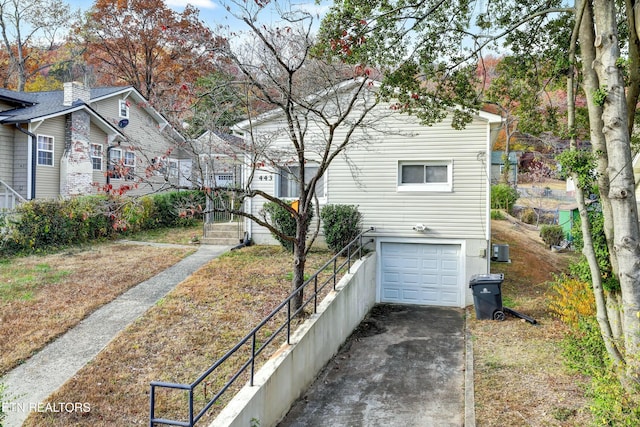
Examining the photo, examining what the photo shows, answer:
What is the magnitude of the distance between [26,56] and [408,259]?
28.2m

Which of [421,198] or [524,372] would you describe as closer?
[524,372]

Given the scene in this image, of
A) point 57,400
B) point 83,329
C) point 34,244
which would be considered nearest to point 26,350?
point 83,329

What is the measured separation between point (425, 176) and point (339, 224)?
2.62 meters

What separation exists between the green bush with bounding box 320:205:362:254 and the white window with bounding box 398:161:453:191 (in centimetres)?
151

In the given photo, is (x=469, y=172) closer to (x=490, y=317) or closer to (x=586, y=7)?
(x=490, y=317)

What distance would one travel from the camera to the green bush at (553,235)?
18156mm

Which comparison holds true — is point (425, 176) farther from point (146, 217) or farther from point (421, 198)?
point (146, 217)

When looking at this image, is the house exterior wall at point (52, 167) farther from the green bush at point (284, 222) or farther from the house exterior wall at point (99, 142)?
the green bush at point (284, 222)

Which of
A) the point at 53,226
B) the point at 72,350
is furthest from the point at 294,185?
the point at 72,350

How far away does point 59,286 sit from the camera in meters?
9.07

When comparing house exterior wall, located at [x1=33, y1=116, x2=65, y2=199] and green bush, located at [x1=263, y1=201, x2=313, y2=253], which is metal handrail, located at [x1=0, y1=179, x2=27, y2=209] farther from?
green bush, located at [x1=263, y1=201, x2=313, y2=253]

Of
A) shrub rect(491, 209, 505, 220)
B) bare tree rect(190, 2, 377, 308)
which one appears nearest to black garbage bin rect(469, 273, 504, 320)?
bare tree rect(190, 2, 377, 308)

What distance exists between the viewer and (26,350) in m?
6.44

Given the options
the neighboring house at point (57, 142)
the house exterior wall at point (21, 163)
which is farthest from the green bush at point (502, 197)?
the house exterior wall at point (21, 163)
